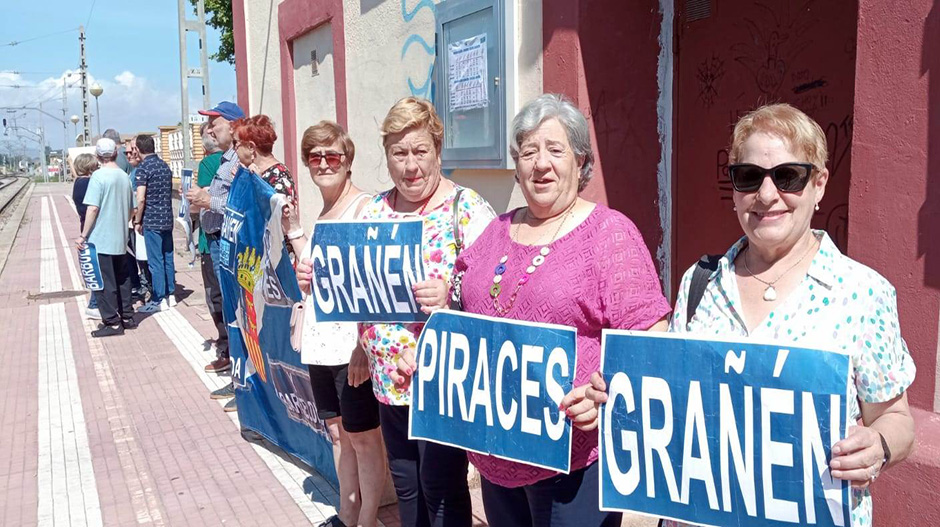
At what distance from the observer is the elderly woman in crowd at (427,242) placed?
2779mm

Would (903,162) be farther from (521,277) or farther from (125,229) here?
(125,229)

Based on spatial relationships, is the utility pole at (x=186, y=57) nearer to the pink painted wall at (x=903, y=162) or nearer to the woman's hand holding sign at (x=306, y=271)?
the woman's hand holding sign at (x=306, y=271)

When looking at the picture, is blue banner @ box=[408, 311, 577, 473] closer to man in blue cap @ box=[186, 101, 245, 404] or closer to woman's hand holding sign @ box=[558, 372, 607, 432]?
woman's hand holding sign @ box=[558, 372, 607, 432]

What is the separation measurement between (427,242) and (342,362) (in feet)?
2.92

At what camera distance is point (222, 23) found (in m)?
24.4

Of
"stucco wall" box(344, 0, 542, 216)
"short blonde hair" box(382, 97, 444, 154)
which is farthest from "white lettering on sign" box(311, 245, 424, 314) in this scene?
"stucco wall" box(344, 0, 542, 216)

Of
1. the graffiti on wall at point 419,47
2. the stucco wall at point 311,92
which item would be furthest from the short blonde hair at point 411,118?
the stucco wall at point 311,92

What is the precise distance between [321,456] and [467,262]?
8.06 feet

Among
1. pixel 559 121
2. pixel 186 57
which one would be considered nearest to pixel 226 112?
pixel 559 121

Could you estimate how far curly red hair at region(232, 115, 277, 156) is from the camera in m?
4.48

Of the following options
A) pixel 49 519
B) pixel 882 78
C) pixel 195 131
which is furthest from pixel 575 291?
pixel 195 131

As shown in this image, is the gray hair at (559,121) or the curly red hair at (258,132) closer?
the gray hair at (559,121)

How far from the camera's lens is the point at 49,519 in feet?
14.0

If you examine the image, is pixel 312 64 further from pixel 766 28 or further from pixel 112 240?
pixel 766 28
